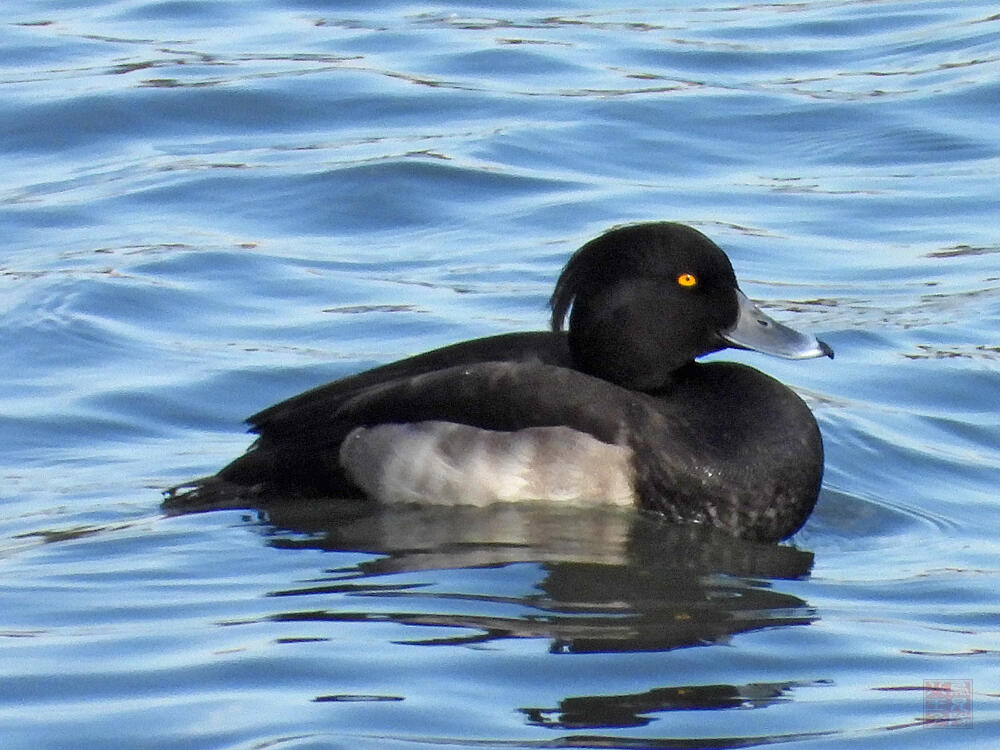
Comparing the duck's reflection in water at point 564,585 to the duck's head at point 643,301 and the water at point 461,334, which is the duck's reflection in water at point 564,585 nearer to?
the water at point 461,334

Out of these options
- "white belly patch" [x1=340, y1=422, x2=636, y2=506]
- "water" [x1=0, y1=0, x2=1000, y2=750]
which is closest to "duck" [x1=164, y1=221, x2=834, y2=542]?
"white belly patch" [x1=340, y1=422, x2=636, y2=506]

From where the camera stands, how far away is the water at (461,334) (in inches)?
169

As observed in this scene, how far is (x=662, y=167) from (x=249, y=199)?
201 cm

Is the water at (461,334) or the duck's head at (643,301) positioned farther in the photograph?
the duck's head at (643,301)

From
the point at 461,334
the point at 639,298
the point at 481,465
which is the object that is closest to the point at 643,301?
the point at 639,298

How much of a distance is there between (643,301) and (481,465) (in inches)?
25.8

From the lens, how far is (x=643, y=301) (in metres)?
5.89

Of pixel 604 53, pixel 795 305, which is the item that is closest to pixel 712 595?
pixel 795 305

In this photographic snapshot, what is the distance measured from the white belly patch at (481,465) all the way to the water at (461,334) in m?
0.09

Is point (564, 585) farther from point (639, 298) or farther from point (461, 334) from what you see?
point (461, 334)

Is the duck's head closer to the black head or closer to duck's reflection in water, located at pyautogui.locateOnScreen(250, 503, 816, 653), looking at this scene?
the black head

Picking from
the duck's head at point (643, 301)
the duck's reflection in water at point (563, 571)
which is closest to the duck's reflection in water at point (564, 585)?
the duck's reflection in water at point (563, 571)

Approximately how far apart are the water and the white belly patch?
91mm

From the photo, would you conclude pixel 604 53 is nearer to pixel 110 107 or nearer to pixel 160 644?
pixel 110 107
